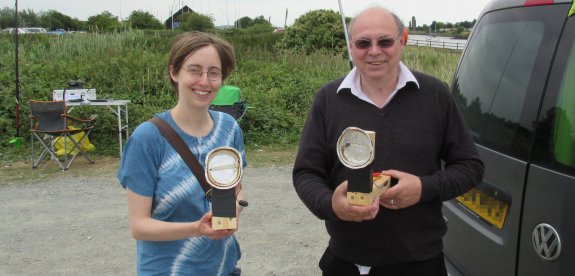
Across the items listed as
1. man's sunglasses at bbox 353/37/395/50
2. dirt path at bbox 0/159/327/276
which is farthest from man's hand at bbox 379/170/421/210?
dirt path at bbox 0/159/327/276

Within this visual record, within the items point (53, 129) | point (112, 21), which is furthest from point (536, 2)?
point (112, 21)

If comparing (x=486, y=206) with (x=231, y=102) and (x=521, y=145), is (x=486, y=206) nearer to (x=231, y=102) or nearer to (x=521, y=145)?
(x=521, y=145)

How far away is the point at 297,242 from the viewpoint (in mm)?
4434

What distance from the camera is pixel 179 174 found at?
1.77m

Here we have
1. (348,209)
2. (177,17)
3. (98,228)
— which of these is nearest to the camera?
(348,209)

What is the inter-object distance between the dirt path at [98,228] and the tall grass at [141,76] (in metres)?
1.87

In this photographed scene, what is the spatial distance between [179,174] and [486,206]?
1250 mm

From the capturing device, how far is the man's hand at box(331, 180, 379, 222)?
1.49 metres

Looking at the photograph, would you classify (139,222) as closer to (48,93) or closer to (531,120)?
(531,120)

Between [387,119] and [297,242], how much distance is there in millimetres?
2831

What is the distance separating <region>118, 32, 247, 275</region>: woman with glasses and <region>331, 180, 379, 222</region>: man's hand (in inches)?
14.7

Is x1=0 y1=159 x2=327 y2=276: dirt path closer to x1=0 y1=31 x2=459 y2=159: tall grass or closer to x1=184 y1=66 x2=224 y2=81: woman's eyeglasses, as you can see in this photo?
x1=0 y1=31 x2=459 y2=159: tall grass

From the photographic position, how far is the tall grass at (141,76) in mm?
8656

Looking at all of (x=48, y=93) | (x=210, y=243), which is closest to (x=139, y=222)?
(x=210, y=243)
